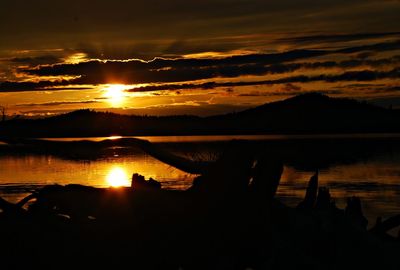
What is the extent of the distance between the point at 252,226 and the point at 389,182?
1675 inches

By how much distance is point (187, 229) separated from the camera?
11.7 ft

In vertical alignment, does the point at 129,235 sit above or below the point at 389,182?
below

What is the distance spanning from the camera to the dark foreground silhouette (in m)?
3.48

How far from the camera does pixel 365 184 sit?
43406mm

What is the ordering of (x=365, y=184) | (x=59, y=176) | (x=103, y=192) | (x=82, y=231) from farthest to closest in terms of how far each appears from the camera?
(x=59, y=176) < (x=365, y=184) < (x=103, y=192) < (x=82, y=231)

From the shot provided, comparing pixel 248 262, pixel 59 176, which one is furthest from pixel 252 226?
pixel 59 176

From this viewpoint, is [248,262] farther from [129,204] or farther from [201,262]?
[129,204]

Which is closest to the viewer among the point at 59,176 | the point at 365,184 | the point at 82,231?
the point at 82,231

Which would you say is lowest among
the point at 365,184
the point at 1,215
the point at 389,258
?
the point at 389,258

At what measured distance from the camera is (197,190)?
367 centimetres

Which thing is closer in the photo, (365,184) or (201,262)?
(201,262)

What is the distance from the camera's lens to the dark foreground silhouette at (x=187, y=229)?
11.4 feet

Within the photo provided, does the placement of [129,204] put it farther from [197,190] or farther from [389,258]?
[389,258]

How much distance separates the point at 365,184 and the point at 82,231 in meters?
41.2
